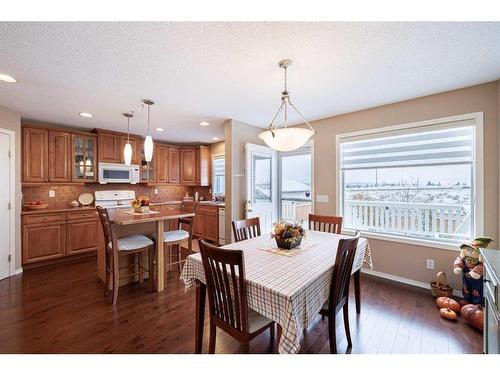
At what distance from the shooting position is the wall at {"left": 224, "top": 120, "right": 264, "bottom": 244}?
3.46 metres

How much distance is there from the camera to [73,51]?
165cm

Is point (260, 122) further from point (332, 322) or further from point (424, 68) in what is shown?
point (332, 322)

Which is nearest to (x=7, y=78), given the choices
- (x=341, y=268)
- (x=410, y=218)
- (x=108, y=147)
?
(x=108, y=147)

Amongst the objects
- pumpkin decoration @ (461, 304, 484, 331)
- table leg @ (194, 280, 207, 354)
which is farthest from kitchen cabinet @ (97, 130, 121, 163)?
pumpkin decoration @ (461, 304, 484, 331)

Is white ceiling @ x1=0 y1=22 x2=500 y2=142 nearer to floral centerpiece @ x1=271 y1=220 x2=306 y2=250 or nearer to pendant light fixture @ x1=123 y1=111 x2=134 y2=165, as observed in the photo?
pendant light fixture @ x1=123 y1=111 x2=134 y2=165

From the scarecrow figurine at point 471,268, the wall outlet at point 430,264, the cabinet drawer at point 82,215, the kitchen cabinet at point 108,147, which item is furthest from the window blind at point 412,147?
the cabinet drawer at point 82,215

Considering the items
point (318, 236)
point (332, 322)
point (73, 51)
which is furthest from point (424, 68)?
point (73, 51)

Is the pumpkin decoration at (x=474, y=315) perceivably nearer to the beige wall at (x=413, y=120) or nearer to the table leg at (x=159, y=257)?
the beige wall at (x=413, y=120)

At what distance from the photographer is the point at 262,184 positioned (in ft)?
12.5

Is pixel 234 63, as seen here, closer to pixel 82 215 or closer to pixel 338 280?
pixel 338 280

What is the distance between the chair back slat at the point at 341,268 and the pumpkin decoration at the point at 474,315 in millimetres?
1292

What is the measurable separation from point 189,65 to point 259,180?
222 cm

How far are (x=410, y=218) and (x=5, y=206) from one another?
541 cm

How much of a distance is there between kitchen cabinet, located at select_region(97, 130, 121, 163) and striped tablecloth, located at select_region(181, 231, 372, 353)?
139 inches
